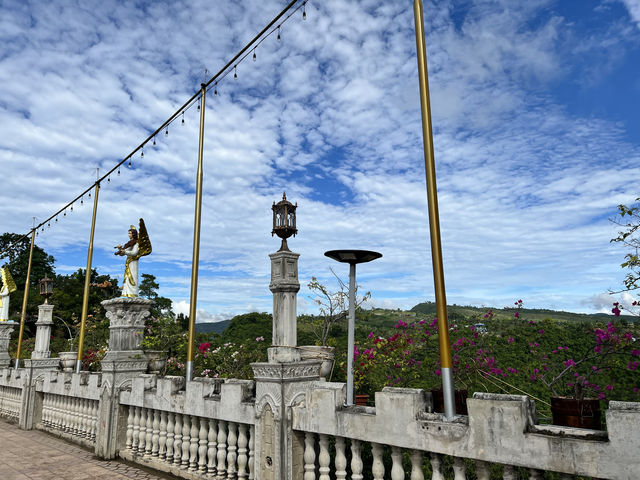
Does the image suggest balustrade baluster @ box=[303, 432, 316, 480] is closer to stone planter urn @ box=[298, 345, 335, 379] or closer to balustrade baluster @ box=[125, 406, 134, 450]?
stone planter urn @ box=[298, 345, 335, 379]

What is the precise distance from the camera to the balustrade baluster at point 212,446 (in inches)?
260

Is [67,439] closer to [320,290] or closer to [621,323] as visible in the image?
[320,290]

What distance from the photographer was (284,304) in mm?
6387

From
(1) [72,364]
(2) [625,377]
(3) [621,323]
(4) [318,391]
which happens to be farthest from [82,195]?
(2) [625,377]

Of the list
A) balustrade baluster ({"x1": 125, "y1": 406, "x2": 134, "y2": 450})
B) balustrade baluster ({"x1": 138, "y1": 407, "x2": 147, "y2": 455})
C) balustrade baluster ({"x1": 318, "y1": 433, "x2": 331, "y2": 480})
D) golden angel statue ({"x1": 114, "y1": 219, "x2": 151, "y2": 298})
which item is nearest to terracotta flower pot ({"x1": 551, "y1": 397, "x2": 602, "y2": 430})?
balustrade baluster ({"x1": 318, "y1": 433, "x2": 331, "y2": 480})

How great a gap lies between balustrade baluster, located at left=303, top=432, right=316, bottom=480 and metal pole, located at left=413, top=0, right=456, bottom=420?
6.61ft

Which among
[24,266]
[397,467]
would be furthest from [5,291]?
[24,266]

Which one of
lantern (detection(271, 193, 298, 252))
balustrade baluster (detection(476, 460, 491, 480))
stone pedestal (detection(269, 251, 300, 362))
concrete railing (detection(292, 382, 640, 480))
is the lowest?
balustrade baluster (detection(476, 460, 491, 480))

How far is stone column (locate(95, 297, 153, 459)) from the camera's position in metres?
8.69

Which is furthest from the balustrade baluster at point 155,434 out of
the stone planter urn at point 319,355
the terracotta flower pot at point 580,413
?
the terracotta flower pot at point 580,413

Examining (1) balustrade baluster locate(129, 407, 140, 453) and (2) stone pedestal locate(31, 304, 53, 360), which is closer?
(1) balustrade baluster locate(129, 407, 140, 453)

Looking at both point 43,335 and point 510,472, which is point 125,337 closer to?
point 510,472

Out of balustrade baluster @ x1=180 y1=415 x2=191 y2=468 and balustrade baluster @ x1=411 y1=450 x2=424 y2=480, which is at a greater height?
balustrade baluster @ x1=411 y1=450 x2=424 y2=480

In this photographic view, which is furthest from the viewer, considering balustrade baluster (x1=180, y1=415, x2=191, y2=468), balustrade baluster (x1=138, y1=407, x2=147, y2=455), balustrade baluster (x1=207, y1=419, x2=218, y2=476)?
balustrade baluster (x1=138, y1=407, x2=147, y2=455)
